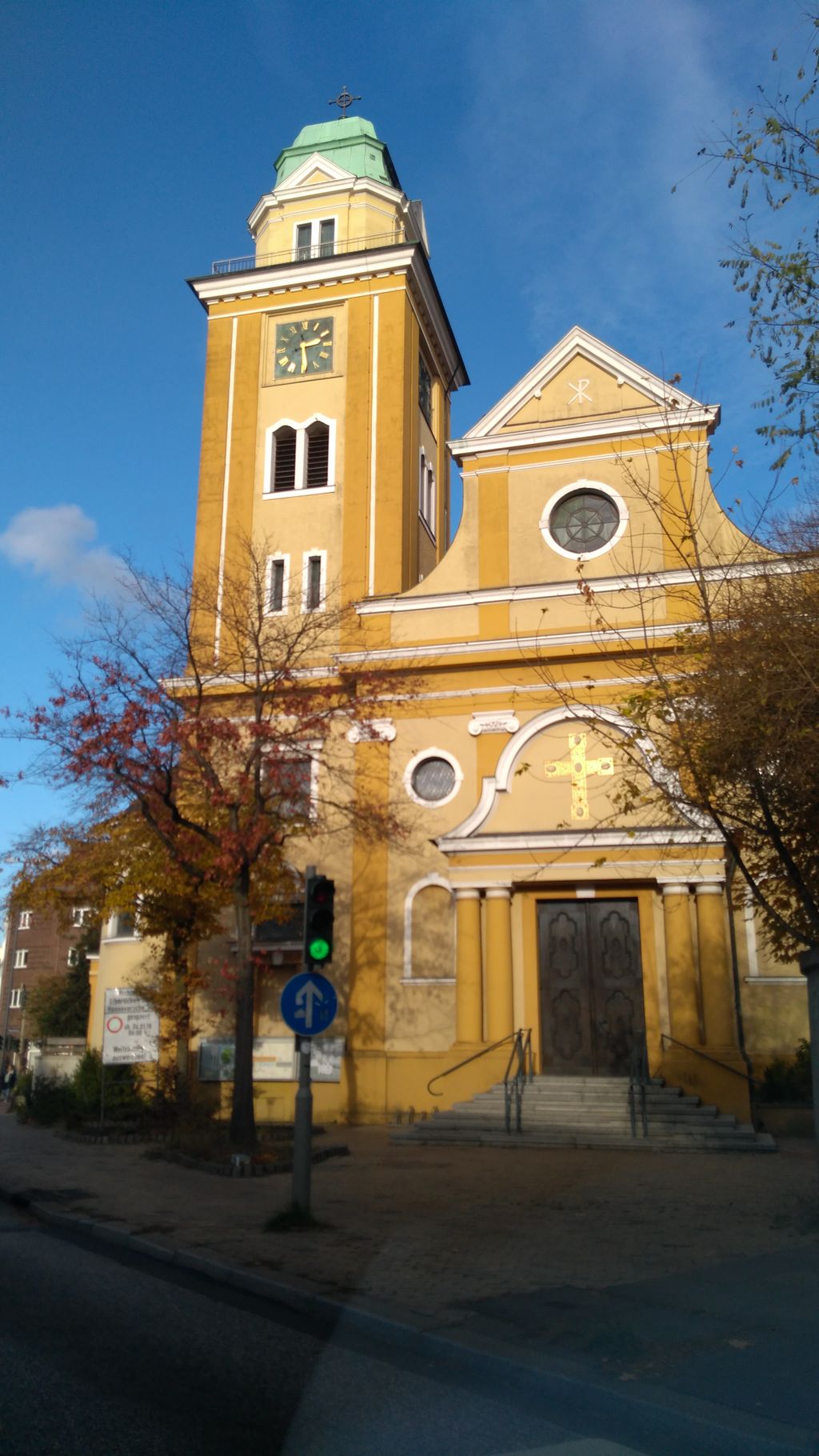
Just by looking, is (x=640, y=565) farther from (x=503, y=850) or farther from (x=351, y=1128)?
(x=351, y=1128)

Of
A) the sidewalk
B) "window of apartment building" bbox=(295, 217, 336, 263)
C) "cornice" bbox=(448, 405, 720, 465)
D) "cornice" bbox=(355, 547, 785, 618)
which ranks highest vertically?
"window of apartment building" bbox=(295, 217, 336, 263)

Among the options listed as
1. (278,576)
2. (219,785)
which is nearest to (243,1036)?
(219,785)

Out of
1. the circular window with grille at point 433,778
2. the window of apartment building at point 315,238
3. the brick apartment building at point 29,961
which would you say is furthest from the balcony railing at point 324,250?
the brick apartment building at point 29,961

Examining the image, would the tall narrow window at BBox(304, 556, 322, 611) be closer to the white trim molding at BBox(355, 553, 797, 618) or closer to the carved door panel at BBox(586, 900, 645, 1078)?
the white trim molding at BBox(355, 553, 797, 618)

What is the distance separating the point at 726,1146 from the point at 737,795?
7.77 m

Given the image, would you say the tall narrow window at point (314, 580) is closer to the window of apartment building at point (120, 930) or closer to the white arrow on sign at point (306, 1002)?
the window of apartment building at point (120, 930)

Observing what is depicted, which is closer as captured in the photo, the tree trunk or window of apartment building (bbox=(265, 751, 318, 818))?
the tree trunk

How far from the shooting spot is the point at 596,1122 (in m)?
18.6

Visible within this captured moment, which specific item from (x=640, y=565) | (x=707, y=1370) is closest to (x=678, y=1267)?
(x=707, y=1370)

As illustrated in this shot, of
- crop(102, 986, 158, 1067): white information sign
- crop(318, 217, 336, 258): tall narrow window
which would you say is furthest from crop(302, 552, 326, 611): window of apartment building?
crop(102, 986, 158, 1067): white information sign

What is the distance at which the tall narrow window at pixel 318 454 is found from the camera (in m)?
28.0

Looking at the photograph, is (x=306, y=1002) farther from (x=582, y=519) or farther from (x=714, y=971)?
(x=582, y=519)

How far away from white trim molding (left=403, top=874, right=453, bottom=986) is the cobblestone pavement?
484cm

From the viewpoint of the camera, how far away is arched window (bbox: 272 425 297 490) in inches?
1116
